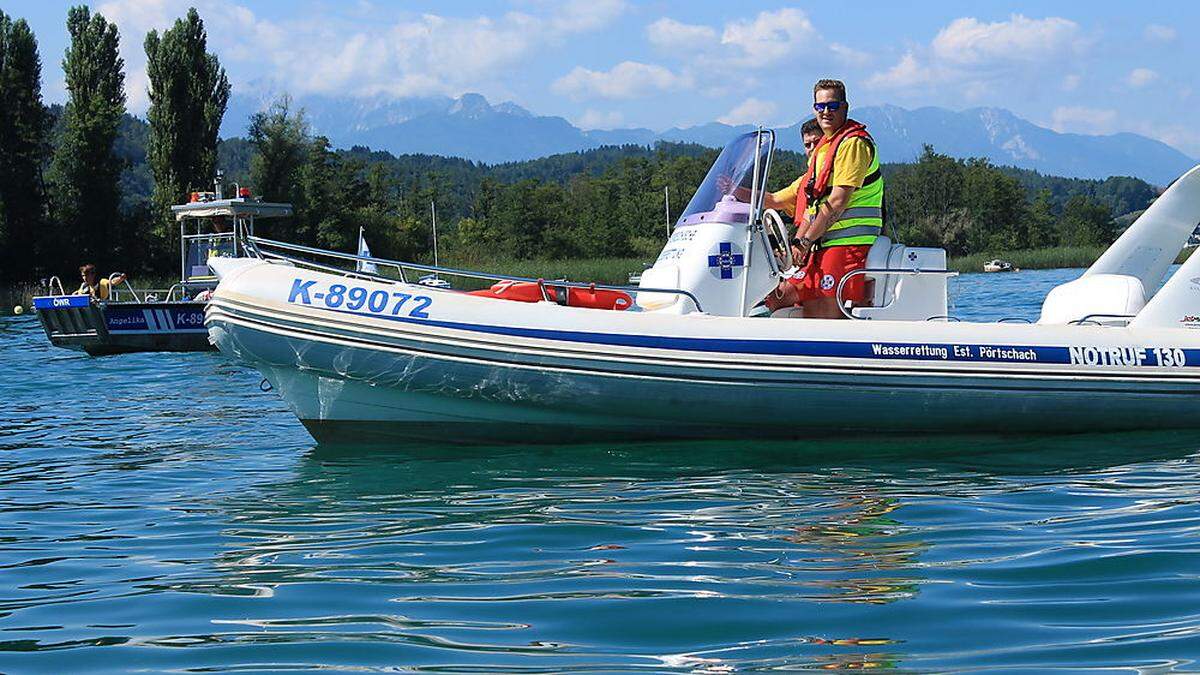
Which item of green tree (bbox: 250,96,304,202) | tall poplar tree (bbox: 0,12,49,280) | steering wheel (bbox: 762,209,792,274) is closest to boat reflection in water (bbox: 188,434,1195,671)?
steering wheel (bbox: 762,209,792,274)

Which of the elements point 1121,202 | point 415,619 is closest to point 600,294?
point 415,619

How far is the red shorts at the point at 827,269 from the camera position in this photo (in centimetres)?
828

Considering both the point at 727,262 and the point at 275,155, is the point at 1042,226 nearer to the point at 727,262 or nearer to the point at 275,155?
the point at 275,155

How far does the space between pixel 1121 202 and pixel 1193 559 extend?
17938cm

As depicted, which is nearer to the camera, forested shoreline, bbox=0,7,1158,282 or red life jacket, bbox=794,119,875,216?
red life jacket, bbox=794,119,875,216

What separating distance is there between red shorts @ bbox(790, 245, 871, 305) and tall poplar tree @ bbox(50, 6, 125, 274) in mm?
43234

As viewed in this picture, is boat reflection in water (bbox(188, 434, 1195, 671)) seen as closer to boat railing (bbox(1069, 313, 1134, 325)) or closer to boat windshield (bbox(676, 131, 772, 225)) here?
boat railing (bbox(1069, 313, 1134, 325))

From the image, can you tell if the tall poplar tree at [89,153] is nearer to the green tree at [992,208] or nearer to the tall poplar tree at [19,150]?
the tall poplar tree at [19,150]

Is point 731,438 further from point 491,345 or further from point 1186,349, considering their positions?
point 1186,349

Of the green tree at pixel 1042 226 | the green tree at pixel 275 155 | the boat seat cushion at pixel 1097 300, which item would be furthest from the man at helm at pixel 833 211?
the green tree at pixel 1042 226

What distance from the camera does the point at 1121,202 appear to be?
171625 mm

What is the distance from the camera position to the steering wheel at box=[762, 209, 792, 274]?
327 inches

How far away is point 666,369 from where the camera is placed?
25.1 feet

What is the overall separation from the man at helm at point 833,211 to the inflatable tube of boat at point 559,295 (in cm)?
100
